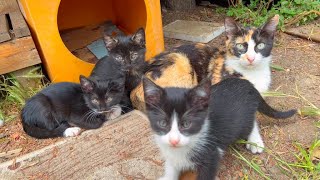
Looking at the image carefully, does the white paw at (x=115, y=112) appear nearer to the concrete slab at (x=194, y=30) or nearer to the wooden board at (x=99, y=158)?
the wooden board at (x=99, y=158)

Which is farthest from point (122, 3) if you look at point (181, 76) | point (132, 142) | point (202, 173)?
point (202, 173)

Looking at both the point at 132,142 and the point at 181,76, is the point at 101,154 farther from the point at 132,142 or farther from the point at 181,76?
the point at 181,76

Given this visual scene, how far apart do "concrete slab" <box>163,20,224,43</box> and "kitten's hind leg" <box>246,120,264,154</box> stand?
2.24m

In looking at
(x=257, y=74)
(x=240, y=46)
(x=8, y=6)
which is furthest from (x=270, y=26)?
(x=8, y=6)

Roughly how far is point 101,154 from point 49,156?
43 centimetres

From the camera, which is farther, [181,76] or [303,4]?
[303,4]

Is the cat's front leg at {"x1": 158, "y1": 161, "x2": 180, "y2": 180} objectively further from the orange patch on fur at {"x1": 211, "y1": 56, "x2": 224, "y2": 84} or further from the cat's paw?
the orange patch on fur at {"x1": 211, "y1": 56, "x2": 224, "y2": 84}

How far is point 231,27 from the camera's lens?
345 centimetres

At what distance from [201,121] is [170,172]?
57 centimetres

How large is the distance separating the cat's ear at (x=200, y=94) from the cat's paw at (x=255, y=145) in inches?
33.2

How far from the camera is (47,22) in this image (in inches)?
150

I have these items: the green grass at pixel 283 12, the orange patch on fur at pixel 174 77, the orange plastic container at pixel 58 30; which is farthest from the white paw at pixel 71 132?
the green grass at pixel 283 12

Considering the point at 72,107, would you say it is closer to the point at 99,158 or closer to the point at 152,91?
the point at 99,158

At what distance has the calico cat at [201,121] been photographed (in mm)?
2188
